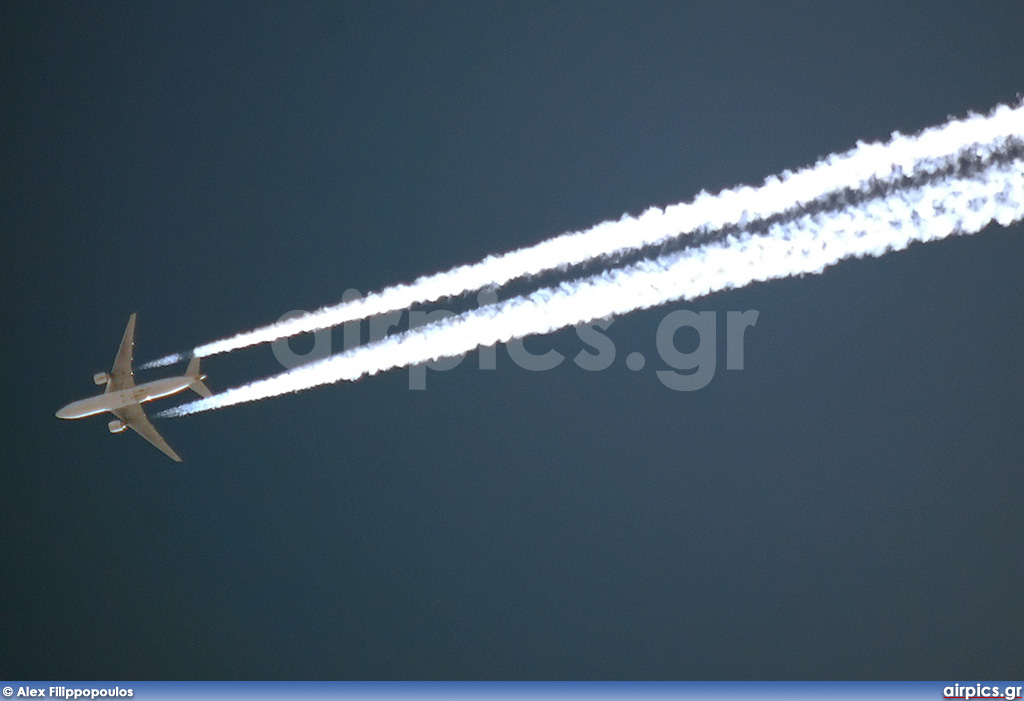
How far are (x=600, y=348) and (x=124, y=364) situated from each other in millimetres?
8556

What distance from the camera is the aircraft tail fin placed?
15492mm

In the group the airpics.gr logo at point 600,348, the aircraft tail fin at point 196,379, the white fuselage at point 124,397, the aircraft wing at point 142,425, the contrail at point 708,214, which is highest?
the contrail at point 708,214

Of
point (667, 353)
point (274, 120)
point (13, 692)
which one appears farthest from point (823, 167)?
point (13, 692)

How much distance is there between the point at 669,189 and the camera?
15258 millimetres

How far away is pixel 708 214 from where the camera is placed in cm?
1279

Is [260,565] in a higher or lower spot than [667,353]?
lower

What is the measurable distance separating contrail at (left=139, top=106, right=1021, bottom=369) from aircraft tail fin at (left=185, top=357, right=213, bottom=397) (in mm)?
1348

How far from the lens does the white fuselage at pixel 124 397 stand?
50.4 ft

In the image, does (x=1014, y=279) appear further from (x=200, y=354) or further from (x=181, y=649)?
(x=181, y=649)

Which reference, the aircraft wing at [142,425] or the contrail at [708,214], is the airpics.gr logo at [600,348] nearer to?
the contrail at [708,214]

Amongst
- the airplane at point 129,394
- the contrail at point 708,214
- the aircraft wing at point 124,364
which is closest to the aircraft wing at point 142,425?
the airplane at point 129,394

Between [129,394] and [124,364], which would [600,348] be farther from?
[124,364]

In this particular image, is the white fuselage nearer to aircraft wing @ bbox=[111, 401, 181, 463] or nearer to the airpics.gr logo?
aircraft wing @ bbox=[111, 401, 181, 463]

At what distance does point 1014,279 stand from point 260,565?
536 inches
